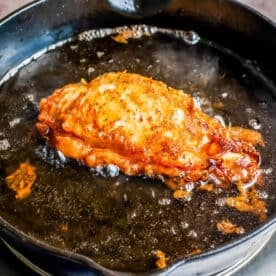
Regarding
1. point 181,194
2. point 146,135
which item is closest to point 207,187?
point 181,194

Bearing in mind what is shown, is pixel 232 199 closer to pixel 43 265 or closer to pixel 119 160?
pixel 119 160

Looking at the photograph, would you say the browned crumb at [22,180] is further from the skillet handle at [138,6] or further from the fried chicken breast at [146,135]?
the skillet handle at [138,6]

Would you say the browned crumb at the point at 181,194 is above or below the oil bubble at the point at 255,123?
below

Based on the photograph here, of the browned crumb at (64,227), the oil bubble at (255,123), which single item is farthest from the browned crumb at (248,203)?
the browned crumb at (64,227)

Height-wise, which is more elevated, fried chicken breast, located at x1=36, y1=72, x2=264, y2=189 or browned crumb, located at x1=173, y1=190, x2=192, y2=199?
fried chicken breast, located at x1=36, y1=72, x2=264, y2=189

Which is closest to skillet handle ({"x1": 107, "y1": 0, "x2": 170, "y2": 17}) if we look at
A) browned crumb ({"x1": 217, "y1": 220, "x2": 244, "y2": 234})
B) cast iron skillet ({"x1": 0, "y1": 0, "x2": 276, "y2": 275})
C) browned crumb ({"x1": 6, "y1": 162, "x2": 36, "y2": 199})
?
cast iron skillet ({"x1": 0, "y1": 0, "x2": 276, "y2": 275})

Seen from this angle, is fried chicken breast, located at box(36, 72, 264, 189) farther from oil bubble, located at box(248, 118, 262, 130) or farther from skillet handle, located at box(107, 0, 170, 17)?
skillet handle, located at box(107, 0, 170, 17)
